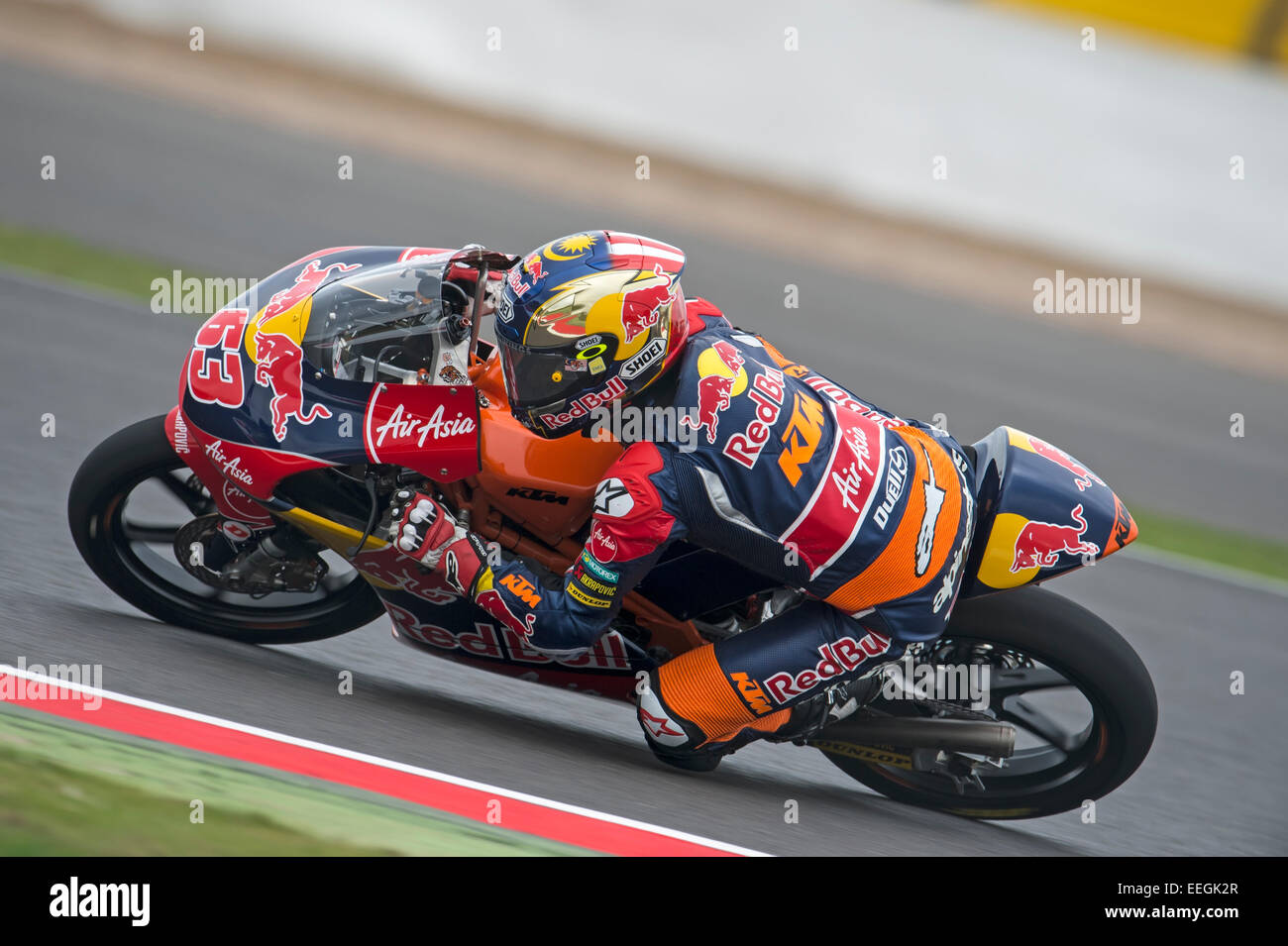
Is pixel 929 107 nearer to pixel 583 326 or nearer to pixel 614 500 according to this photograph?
pixel 583 326

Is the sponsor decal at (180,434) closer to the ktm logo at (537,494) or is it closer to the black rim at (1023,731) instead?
the ktm logo at (537,494)

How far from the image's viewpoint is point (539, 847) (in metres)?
3.55

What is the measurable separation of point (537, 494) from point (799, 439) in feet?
A: 2.64

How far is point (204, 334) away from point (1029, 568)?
258 centimetres

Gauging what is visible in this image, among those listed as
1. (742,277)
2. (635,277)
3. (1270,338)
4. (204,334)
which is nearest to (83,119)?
(742,277)

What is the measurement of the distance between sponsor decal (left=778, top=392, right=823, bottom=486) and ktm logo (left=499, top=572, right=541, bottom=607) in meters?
0.80

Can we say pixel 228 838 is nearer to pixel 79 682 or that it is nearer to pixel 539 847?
pixel 539 847

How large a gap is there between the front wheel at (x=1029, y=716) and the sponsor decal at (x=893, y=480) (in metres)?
0.47

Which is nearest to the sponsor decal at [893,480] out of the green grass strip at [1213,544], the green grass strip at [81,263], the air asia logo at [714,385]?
the air asia logo at [714,385]

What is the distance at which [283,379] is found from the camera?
3.97 metres

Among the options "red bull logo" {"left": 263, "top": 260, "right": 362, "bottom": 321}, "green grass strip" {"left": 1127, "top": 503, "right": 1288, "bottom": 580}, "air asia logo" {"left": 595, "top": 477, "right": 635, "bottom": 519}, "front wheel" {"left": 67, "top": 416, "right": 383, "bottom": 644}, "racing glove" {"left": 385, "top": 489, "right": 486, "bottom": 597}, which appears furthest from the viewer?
"green grass strip" {"left": 1127, "top": 503, "right": 1288, "bottom": 580}

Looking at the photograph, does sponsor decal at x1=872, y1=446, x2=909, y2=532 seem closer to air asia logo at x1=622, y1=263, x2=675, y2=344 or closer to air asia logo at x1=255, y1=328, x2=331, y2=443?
air asia logo at x1=622, y1=263, x2=675, y2=344

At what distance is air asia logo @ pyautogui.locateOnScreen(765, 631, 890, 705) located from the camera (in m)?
4.02

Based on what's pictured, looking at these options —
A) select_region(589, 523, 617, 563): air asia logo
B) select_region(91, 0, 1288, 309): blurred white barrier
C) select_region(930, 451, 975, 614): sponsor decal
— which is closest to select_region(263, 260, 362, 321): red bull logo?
select_region(589, 523, 617, 563): air asia logo
